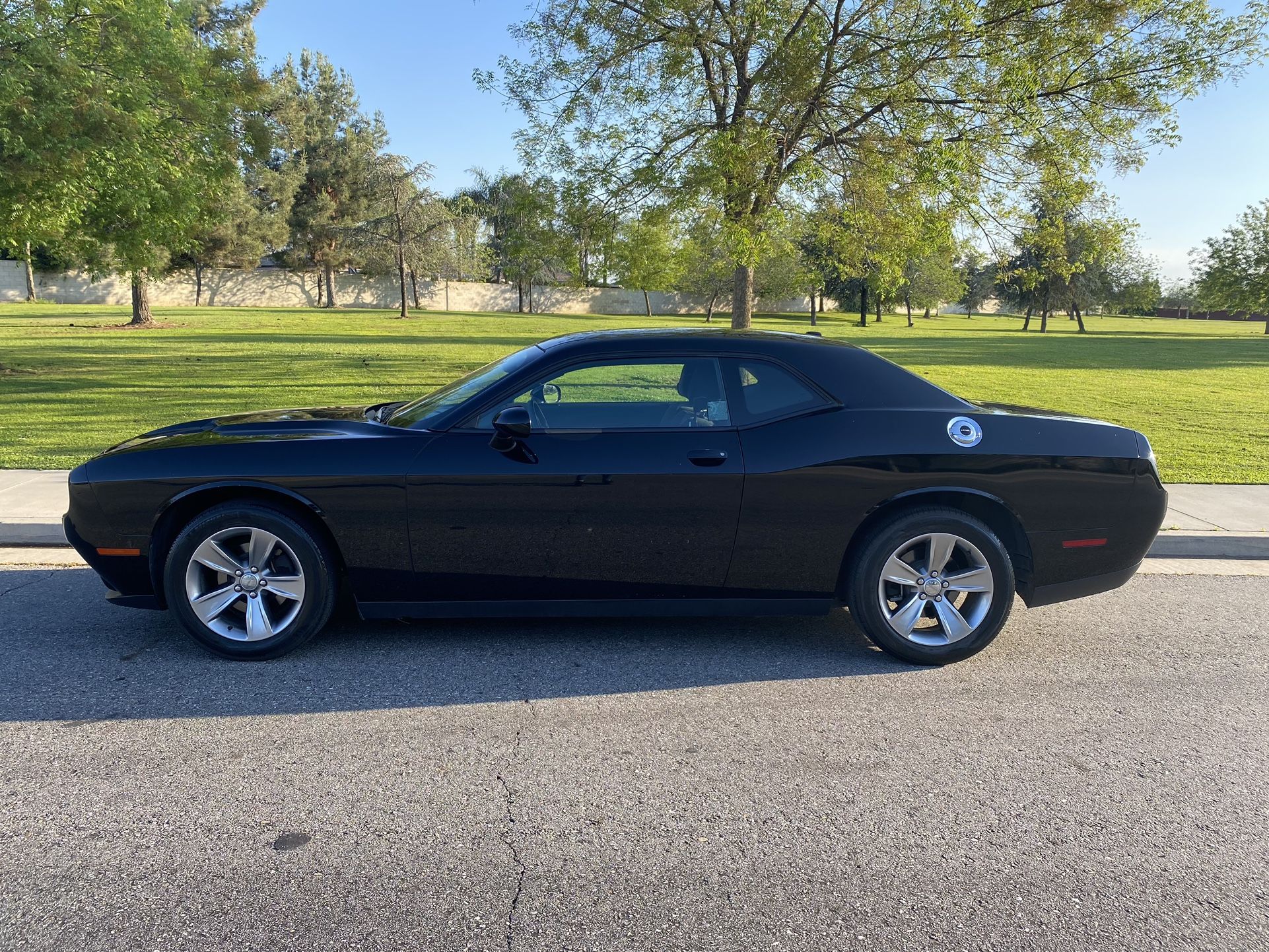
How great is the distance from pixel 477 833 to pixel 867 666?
2207 mm

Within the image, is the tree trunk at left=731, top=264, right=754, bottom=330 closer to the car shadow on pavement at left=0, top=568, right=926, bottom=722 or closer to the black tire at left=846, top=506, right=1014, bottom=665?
the car shadow on pavement at left=0, top=568, right=926, bottom=722

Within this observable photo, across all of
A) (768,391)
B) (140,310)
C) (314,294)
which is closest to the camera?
(768,391)

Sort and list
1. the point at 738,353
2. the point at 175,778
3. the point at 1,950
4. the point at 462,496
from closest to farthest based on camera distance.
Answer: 1. the point at 1,950
2. the point at 175,778
3. the point at 462,496
4. the point at 738,353

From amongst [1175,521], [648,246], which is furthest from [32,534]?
[648,246]

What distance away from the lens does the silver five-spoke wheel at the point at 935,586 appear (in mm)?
4379

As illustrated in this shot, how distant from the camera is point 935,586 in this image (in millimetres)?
4402

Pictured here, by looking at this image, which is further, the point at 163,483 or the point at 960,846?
the point at 163,483

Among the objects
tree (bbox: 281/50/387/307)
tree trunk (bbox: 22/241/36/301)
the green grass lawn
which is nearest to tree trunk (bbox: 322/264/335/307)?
tree (bbox: 281/50/387/307)

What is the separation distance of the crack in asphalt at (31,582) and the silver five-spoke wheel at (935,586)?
4820mm

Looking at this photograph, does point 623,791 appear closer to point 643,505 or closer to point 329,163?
point 643,505

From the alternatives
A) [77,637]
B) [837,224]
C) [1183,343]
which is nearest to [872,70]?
[837,224]

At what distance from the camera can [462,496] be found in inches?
166

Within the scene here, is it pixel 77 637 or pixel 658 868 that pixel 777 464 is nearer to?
pixel 658 868

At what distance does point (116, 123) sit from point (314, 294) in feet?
182
